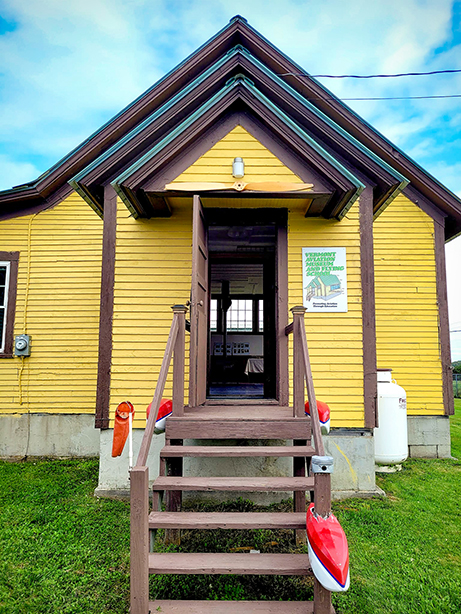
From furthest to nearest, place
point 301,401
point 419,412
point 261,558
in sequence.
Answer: point 419,412
point 301,401
point 261,558

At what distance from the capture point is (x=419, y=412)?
748 centimetres

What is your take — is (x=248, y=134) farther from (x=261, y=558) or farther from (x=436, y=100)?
(x=436, y=100)

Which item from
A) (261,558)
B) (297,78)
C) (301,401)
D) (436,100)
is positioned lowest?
(261,558)

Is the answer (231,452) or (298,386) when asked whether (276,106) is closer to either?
(298,386)

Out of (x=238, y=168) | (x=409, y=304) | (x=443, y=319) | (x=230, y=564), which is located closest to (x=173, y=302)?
(x=238, y=168)

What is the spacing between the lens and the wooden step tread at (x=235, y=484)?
334 cm

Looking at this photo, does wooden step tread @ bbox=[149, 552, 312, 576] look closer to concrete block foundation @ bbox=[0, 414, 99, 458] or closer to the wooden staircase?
the wooden staircase

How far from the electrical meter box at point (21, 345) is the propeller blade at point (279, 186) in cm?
485

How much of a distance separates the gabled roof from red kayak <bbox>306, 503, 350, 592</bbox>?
3355mm

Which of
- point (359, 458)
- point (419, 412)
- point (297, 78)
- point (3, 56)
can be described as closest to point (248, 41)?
point (297, 78)

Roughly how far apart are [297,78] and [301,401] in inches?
194

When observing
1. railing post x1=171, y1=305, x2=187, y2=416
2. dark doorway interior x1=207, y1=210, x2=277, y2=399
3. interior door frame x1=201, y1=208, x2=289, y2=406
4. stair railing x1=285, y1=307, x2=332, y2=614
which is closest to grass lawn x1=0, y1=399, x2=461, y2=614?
stair railing x1=285, y1=307, x2=332, y2=614

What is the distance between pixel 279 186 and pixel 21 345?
5.22 meters

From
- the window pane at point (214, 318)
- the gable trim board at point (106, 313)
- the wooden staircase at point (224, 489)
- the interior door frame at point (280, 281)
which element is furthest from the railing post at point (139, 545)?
the window pane at point (214, 318)
